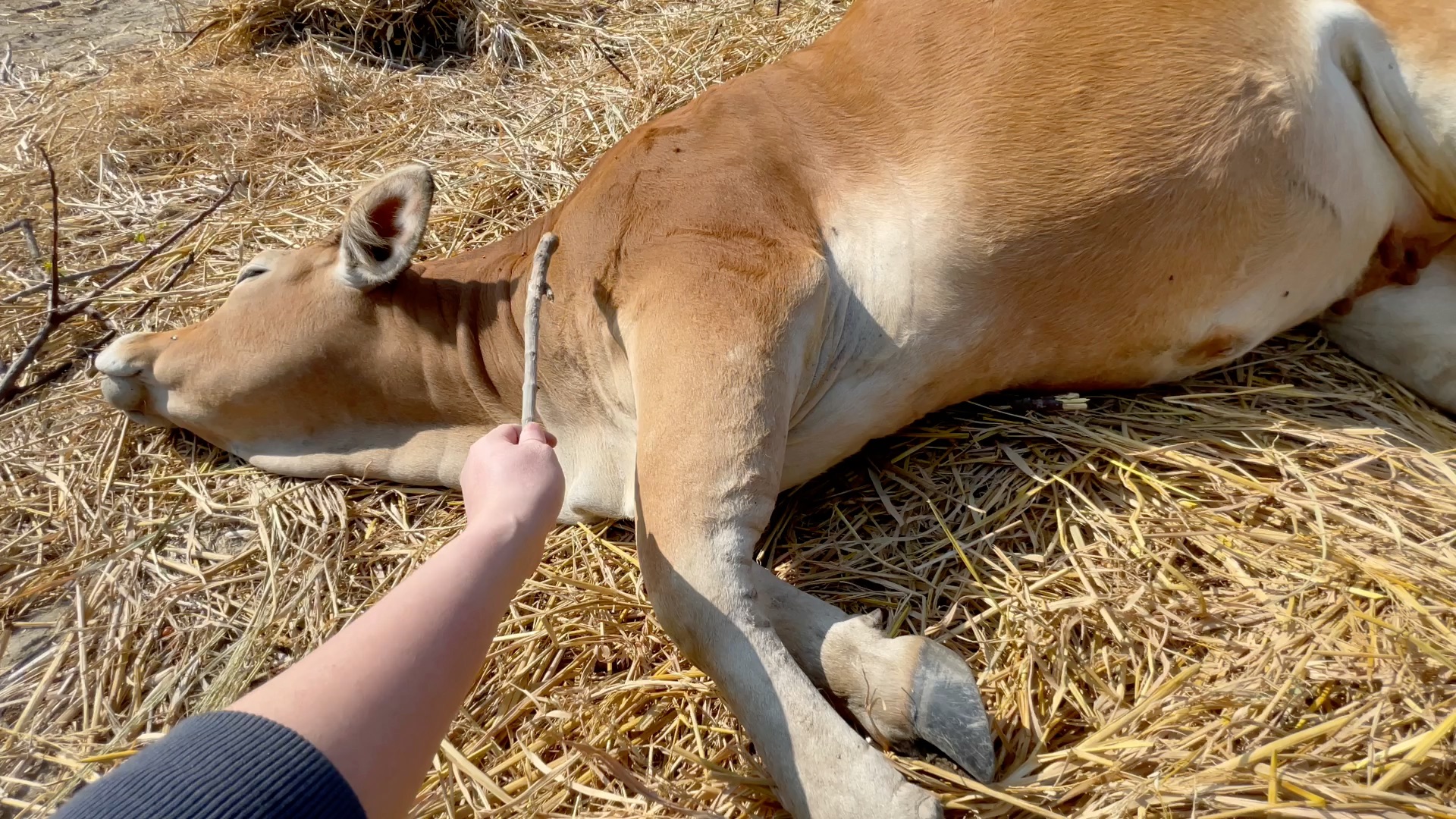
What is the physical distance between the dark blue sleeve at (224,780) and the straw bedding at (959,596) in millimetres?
697

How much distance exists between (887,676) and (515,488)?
88 cm

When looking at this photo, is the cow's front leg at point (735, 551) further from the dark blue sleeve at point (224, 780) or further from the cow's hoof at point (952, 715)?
the dark blue sleeve at point (224, 780)

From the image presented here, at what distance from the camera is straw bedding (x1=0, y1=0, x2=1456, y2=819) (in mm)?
1693

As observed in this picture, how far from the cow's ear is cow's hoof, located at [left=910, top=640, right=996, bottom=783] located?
194 centimetres

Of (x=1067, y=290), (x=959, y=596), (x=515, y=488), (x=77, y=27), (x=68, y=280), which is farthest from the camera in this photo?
(x=77, y=27)

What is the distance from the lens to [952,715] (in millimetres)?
1796

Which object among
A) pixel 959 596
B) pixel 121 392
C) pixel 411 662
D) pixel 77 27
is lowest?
pixel 121 392


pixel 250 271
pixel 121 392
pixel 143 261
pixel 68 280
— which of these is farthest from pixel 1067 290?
pixel 68 280

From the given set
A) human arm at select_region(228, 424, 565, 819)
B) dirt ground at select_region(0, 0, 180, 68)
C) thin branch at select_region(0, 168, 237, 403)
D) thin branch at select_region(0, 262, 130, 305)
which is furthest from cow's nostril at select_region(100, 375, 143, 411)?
dirt ground at select_region(0, 0, 180, 68)

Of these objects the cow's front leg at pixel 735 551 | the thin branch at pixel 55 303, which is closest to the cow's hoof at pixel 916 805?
the cow's front leg at pixel 735 551

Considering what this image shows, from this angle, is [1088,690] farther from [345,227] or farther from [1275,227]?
[345,227]

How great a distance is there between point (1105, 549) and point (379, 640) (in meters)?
1.67

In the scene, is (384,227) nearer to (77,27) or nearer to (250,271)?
(250,271)

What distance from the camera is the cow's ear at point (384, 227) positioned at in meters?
2.69
